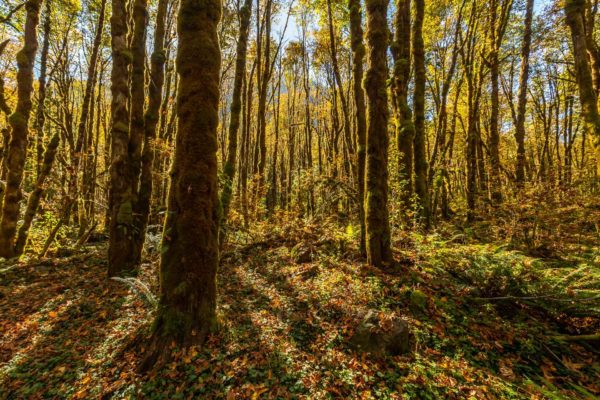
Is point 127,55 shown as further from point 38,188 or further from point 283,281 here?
point 283,281

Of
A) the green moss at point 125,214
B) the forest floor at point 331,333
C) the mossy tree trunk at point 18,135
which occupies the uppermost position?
the mossy tree trunk at point 18,135

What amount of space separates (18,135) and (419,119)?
11.7 metres

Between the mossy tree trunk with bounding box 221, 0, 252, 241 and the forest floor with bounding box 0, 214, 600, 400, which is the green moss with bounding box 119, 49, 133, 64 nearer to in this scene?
the mossy tree trunk with bounding box 221, 0, 252, 241

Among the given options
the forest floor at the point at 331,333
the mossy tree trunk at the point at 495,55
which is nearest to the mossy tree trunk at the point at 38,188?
the forest floor at the point at 331,333

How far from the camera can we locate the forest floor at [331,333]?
339 centimetres

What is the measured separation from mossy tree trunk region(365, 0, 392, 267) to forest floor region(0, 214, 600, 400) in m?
0.60

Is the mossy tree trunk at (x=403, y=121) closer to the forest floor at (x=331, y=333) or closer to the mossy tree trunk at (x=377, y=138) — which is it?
the forest floor at (x=331, y=333)

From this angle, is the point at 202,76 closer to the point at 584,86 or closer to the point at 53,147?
the point at 53,147

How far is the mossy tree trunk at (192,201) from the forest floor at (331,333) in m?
0.45

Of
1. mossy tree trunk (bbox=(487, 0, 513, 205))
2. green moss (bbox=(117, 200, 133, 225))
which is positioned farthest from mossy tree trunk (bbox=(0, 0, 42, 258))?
mossy tree trunk (bbox=(487, 0, 513, 205))

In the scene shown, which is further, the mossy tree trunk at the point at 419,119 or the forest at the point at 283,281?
the mossy tree trunk at the point at 419,119

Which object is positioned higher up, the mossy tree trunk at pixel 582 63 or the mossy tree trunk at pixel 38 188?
the mossy tree trunk at pixel 582 63

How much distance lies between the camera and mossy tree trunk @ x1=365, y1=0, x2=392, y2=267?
5.88m

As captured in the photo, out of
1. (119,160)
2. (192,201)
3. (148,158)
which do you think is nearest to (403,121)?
(192,201)
